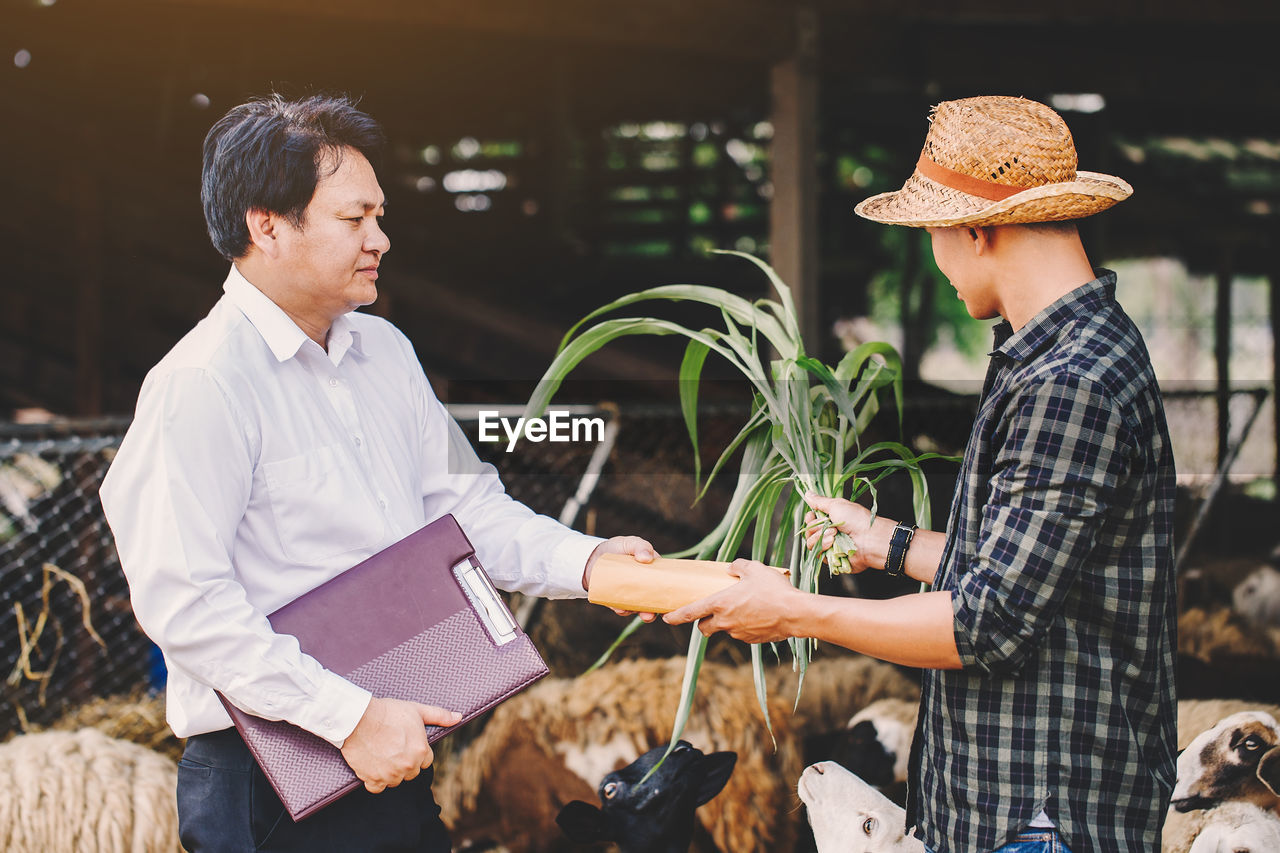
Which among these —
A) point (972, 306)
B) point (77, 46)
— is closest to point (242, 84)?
point (77, 46)

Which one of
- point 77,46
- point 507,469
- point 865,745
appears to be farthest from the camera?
point 77,46

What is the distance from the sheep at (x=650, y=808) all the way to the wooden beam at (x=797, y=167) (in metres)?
1.89

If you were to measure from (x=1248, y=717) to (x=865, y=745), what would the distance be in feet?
2.72

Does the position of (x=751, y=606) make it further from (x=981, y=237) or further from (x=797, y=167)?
(x=797, y=167)

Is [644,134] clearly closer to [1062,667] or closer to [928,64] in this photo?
[928,64]

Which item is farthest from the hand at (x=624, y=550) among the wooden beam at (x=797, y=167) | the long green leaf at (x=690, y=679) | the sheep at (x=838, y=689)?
the wooden beam at (x=797, y=167)

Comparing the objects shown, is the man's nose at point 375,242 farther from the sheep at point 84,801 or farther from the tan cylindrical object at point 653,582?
the sheep at point 84,801

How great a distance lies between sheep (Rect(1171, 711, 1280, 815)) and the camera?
2215 mm

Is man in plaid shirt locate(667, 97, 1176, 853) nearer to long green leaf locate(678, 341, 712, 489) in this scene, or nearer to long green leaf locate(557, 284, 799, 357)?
long green leaf locate(557, 284, 799, 357)

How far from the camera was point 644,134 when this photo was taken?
812 centimetres

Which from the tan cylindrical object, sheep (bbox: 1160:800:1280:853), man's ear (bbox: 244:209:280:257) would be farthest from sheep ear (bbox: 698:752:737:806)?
man's ear (bbox: 244:209:280:257)

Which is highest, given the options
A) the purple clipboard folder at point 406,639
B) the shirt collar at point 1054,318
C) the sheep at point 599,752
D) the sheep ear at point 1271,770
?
the shirt collar at point 1054,318

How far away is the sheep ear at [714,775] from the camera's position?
2.25 metres

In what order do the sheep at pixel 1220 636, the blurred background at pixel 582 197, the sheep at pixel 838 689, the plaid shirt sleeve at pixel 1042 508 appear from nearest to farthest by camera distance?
1. the plaid shirt sleeve at pixel 1042 508
2. the sheep at pixel 838 689
3. the sheep at pixel 1220 636
4. the blurred background at pixel 582 197
